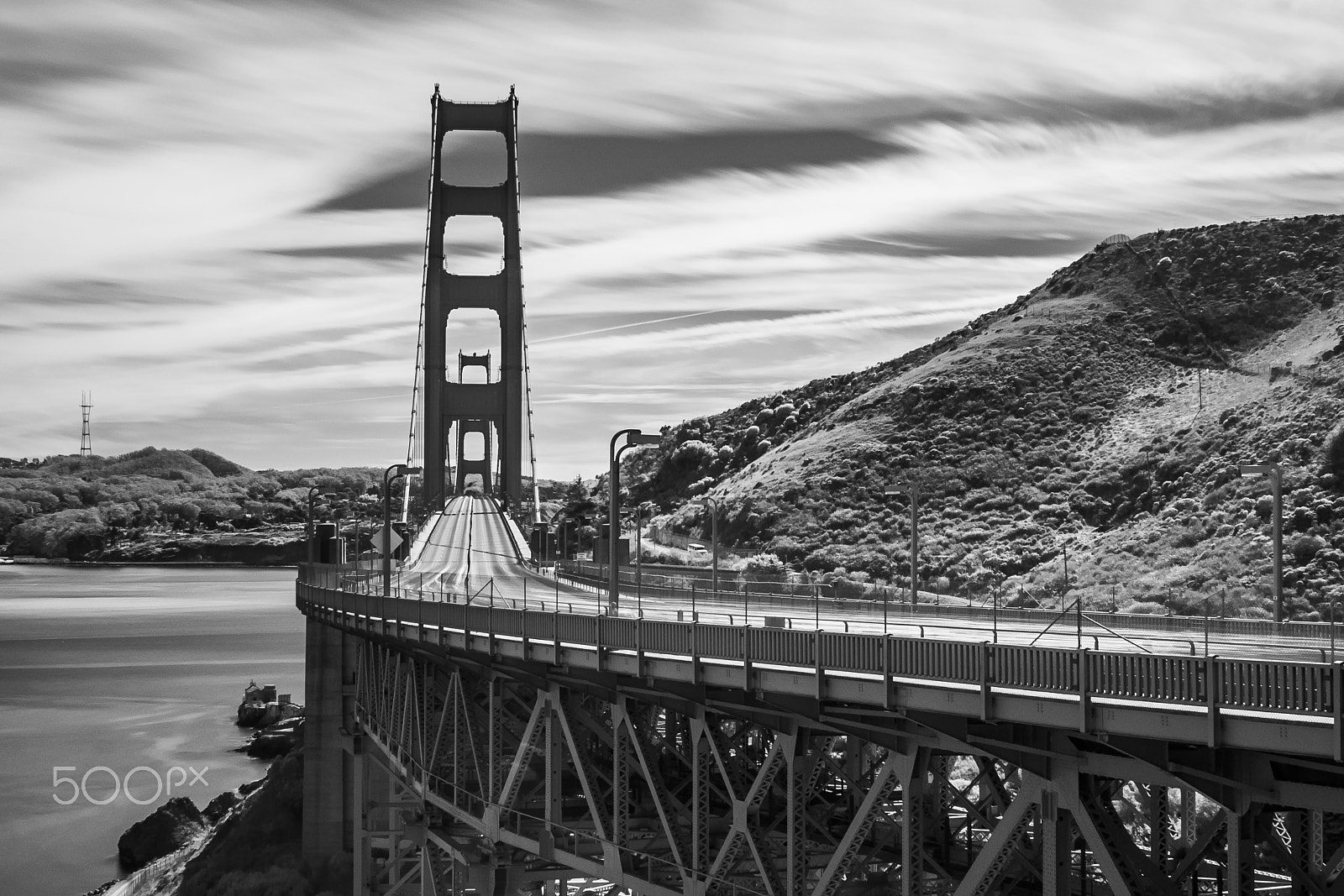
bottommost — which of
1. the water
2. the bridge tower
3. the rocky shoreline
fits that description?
the water

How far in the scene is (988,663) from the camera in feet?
53.0

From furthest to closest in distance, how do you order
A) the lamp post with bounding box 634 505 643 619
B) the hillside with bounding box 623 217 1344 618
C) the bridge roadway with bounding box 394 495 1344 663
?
the hillside with bounding box 623 217 1344 618, the lamp post with bounding box 634 505 643 619, the bridge roadway with bounding box 394 495 1344 663

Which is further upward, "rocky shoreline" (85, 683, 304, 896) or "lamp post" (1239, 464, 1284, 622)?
"lamp post" (1239, 464, 1284, 622)

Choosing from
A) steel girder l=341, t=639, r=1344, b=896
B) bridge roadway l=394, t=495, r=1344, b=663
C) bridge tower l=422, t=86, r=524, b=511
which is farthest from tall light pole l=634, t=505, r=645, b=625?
bridge tower l=422, t=86, r=524, b=511

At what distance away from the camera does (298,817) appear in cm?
5019

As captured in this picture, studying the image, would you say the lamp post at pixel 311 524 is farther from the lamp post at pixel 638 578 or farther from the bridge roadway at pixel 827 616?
the lamp post at pixel 638 578

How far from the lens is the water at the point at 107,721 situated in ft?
205

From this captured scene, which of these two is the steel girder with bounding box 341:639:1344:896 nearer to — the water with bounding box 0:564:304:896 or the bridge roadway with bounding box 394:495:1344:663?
the bridge roadway with bounding box 394:495:1344:663

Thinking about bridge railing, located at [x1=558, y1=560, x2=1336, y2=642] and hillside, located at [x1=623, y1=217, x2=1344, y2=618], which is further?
hillside, located at [x1=623, y1=217, x2=1344, y2=618]

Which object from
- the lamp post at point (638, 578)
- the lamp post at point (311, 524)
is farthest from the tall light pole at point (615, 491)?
the lamp post at point (311, 524)

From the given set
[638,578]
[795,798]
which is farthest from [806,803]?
[638,578]

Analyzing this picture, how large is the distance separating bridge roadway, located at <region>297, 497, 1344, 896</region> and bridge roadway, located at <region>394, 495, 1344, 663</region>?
0.20 metres

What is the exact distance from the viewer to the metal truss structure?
15.6 metres

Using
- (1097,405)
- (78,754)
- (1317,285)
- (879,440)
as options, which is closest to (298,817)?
(78,754)
